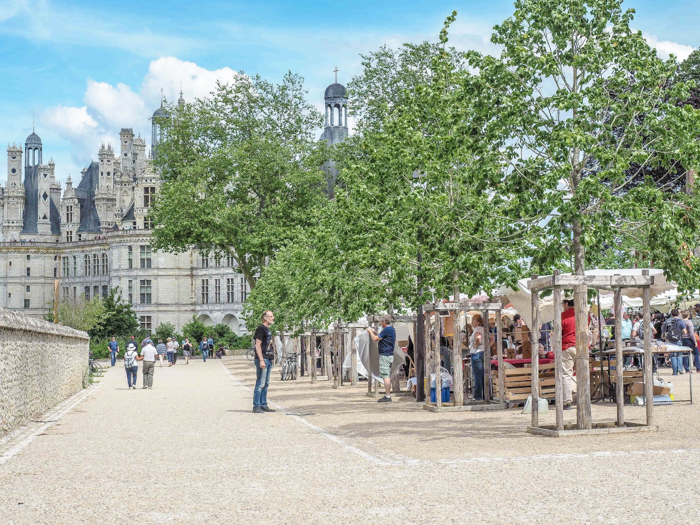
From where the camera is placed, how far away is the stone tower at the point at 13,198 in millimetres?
116312

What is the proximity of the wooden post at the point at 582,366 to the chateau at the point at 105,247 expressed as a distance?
77.8 meters

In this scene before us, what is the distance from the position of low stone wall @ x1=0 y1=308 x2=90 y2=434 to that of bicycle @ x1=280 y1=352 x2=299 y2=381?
29.7 ft

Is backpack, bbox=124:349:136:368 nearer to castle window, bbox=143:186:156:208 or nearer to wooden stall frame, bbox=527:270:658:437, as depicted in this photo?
wooden stall frame, bbox=527:270:658:437

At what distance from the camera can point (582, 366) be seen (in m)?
11.8

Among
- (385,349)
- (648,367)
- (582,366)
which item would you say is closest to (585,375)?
(582,366)

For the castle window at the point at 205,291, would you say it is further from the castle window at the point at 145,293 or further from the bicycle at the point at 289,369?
the bicycle at the point at 289,369

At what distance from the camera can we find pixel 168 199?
45938 mm

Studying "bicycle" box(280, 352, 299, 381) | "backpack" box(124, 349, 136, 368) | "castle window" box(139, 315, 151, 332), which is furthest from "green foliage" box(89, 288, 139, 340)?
"bicycle" box(280, 352, 299, 381)

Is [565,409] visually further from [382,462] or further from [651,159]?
[382,462]

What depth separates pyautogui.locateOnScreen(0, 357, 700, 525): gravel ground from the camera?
690 cm

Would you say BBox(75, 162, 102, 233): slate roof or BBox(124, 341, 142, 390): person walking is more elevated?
BBox(75, 162, 102, 233): slate roof

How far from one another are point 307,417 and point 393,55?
29422mm

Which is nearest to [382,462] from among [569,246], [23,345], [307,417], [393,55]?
[569,246]

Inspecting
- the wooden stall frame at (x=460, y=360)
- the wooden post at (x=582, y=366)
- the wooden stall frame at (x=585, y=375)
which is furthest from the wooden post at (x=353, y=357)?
the wooden post at (x=582, y=366)
